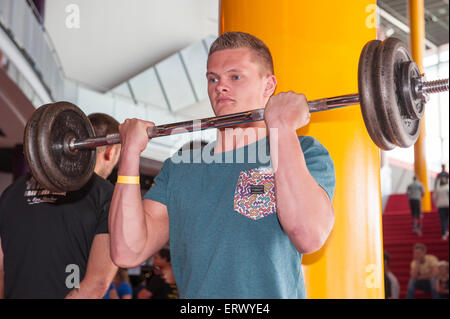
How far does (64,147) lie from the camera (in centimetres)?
144

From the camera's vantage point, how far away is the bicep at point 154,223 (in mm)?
1254

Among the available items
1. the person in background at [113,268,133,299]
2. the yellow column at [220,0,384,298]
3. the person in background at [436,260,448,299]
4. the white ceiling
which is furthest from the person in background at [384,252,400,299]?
the white ceiling

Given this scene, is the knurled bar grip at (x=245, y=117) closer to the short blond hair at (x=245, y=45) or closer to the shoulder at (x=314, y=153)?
the shoulder at (x=314, y=153)

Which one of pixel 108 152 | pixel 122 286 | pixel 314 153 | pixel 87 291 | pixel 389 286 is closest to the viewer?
pixel 314 153

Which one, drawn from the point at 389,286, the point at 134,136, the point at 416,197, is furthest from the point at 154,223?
the point at 416,197

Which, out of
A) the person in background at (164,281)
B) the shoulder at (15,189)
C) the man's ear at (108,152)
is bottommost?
the person in background at (164,281)

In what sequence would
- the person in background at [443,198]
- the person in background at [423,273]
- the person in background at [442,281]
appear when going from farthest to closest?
the person in background at [443,198], the person in background at [423,273], the person in background at [442,281]

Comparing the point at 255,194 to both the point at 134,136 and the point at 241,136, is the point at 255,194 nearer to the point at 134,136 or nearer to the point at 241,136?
the point at 241,136

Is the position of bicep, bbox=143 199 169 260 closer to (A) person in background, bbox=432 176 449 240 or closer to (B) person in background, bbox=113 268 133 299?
(B) person in background, bbox=113 268 133 299

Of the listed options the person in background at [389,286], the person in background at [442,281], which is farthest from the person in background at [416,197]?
the person in background at [389,286]

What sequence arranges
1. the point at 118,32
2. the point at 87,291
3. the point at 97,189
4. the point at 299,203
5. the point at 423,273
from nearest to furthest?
the point at 299,203 → the point at 87,291 → the point at 97,189 → the point at 423,273 → the point at 118,32

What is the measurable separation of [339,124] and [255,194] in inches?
26.4
